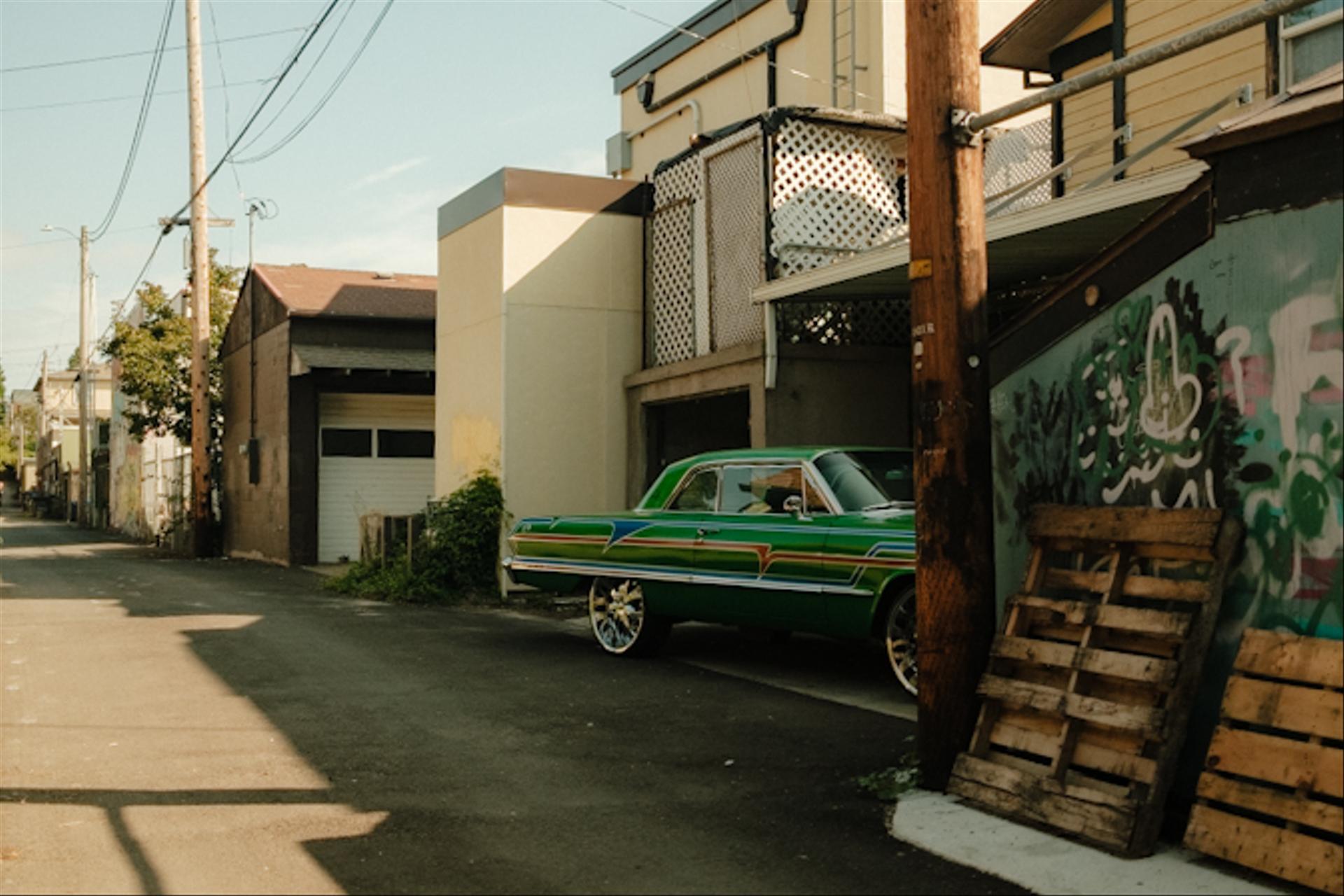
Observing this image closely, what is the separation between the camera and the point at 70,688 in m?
9.62

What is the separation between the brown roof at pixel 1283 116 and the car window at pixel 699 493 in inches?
207

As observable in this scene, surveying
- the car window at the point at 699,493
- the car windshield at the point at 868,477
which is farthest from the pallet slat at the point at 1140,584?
the car window at the point at 699,493

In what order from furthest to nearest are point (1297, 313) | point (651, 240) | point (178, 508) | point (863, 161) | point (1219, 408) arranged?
point (178, 508)
point (651, 240)
point (863, 161)
point (1219, 408)
point (1297, 313)

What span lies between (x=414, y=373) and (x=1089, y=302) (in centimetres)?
1820

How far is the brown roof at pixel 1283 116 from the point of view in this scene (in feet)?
16.4

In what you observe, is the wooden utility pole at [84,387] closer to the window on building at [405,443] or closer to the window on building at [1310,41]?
the window on building at [405,443]

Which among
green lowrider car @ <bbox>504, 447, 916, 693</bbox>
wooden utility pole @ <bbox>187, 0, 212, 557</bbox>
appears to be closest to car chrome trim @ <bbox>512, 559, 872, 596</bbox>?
green lowrider car @ <bbox>504, 447, 916, 693</bbox>

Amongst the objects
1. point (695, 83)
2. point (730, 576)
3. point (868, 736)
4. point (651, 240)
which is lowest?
point (868, 736)

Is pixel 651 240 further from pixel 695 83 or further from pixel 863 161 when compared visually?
pixel 695 83

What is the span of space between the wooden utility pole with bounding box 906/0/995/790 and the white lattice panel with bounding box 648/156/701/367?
9.40 meters

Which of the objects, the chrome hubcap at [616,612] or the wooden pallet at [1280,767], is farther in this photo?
the chrome hubcap at [616,612]

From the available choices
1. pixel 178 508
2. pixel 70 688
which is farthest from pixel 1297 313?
pixel 178 508

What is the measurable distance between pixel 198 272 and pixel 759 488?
59.8 ft

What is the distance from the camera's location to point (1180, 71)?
40.1 feet
